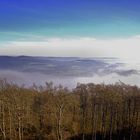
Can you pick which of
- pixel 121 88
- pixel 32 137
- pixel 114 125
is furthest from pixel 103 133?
pixel 121 88

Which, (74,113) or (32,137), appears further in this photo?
(74,113)

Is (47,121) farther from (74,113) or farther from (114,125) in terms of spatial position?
(114,125)

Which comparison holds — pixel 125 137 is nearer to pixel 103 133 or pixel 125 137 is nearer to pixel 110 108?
pixel 103 133

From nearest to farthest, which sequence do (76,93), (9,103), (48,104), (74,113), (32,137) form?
(9,103) < (32,137) < (48,104) < (74,113) < (76,93)

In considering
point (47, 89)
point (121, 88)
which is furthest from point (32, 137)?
point (121, 88)

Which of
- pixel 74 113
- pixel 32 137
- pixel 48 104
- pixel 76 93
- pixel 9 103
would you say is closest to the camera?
pixel 9 103

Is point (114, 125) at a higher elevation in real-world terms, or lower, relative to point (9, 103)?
lower
